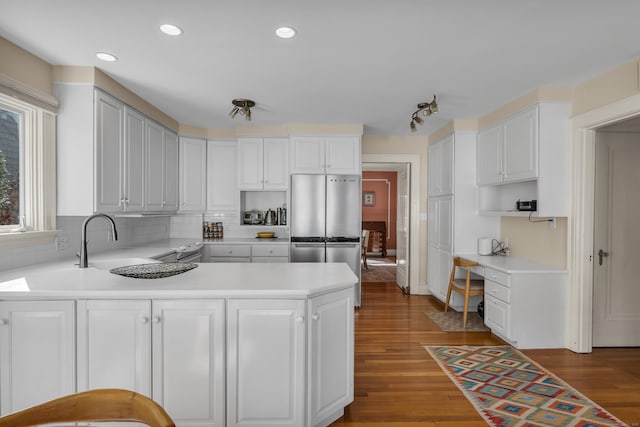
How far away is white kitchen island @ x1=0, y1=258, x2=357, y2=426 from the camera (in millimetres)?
1801

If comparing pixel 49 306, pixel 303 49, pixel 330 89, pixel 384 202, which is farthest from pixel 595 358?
pixel 384 202

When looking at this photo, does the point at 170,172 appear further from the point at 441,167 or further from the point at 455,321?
the point at 455,321

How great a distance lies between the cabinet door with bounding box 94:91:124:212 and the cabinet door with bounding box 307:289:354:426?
2149mm

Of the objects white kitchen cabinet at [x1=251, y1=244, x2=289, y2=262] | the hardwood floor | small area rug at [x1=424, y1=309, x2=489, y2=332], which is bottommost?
the hardwood floor

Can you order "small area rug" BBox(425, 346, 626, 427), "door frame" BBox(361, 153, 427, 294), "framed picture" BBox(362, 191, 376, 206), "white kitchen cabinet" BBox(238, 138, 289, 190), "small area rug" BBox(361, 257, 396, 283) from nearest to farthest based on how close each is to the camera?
"small area rug" BBox(425, 346, 626, 427)
"white kitchen cabinet" BBox(238, 138, 289, 190)
"door frame" BBox(361, 153, 427, 294)
"small area rug" BBox(361, 257, 396, 283)
"framed picture" BBox(362, 191, 376, 206)

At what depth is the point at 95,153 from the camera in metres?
2.80

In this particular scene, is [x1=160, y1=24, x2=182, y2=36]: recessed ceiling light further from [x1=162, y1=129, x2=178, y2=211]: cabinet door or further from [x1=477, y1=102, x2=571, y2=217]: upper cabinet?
[x1=477, y1=102, x2=571, y2=217]: upper cabinet

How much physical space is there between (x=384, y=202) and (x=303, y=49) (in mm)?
8024

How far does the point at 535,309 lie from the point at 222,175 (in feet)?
13.5

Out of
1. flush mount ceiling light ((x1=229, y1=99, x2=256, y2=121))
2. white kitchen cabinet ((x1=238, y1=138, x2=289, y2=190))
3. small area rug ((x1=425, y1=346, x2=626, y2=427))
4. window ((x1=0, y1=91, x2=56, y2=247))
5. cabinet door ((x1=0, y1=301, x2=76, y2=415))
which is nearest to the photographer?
cabinet door ((x1=0, y1=301, x2=76, y2=415))

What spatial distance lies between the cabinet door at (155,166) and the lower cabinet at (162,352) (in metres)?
2.18

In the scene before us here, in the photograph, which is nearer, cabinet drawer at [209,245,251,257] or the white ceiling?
the white ceiling

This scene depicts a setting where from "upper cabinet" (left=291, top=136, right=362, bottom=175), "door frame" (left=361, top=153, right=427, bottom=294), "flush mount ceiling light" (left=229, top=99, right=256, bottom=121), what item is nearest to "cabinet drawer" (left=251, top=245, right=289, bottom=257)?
"upper cabinet" (left=291, top=136, right=362, bottom=175)

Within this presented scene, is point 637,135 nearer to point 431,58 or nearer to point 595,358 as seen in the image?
point 595,358
